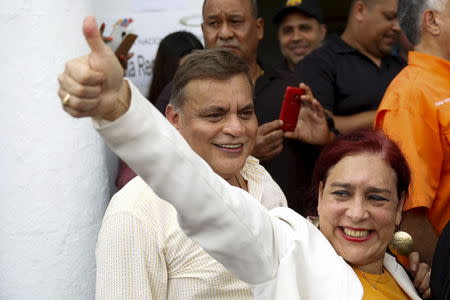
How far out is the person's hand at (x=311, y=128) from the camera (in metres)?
3.57

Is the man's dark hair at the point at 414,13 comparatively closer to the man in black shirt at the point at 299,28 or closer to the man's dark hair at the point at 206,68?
the man's dark hair at the point at 206,68

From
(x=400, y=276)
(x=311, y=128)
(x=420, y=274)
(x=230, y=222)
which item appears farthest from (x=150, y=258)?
(x=311, y=128)

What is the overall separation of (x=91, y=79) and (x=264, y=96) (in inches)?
93.1

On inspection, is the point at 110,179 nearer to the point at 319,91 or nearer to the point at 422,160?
the point at 319,91

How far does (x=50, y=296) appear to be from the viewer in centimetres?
346

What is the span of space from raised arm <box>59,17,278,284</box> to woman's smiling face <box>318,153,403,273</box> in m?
0.47

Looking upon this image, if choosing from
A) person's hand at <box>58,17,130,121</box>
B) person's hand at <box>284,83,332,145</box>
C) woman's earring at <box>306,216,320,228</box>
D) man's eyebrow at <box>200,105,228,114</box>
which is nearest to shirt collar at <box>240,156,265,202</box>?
woman's earring at <box>306,216,320,228</box>

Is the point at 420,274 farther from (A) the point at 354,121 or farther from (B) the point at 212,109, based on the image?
(A) the point at 354,121

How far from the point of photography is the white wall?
11.1ft

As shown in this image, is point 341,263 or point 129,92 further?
point 341,263

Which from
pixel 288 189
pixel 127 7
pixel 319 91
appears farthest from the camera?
Answer: pixel 127 7

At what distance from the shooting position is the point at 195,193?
5.41 ft

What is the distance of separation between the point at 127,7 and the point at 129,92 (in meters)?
3.01

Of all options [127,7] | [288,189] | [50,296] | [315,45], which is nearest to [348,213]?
[288,189]
